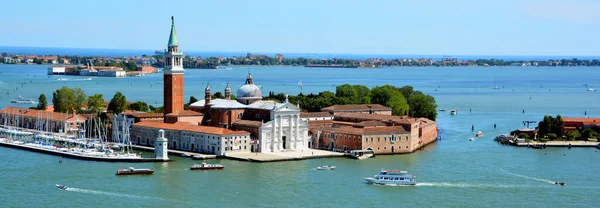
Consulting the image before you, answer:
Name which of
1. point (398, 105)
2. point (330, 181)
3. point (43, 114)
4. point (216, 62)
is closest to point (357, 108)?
point (398, 105)

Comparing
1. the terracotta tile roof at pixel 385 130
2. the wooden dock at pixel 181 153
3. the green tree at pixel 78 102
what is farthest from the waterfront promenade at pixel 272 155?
the green tree at pixel 78 102

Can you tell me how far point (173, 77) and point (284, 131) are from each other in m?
6.08

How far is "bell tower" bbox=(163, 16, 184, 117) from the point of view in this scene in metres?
36.4

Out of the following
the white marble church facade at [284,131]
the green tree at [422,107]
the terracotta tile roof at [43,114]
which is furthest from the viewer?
the green tree at [422,107]

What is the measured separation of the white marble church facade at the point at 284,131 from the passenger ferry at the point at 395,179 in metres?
6.89

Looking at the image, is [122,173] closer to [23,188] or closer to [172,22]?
[23,188]

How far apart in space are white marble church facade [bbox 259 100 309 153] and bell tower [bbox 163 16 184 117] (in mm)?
5147

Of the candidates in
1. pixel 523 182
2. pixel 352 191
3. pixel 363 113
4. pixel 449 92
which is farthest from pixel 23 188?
pixel 449 92

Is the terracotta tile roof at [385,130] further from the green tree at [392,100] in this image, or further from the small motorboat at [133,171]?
the green tree at [392,100]

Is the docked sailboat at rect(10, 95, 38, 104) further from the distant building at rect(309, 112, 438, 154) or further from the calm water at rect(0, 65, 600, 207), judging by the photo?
the distant building at rect(309, 112, 438, 154)

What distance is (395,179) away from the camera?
26.0 m

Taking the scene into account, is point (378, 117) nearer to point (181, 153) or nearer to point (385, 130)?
point (385, 130)

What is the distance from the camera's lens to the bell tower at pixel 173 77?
36406mm

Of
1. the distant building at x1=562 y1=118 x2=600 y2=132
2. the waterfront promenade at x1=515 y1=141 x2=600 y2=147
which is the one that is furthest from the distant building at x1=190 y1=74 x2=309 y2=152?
the distant building at x1=562 y1=118 x2=600 y2=132
